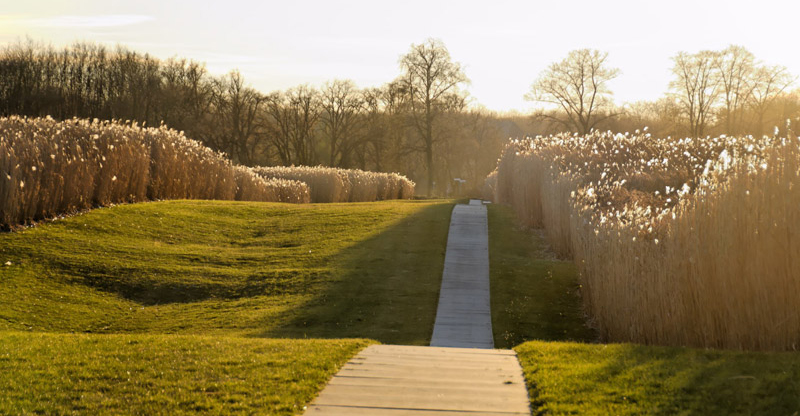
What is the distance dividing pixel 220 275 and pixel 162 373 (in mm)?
7519

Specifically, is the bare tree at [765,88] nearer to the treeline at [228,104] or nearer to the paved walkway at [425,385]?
the treeline at [228,104]

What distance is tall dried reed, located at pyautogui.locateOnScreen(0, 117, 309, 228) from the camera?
14.8m

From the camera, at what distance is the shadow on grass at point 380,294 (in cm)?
1120

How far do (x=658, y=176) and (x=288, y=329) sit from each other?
970cm

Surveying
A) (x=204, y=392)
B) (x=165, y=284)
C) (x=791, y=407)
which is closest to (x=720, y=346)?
(x=791, y=407)

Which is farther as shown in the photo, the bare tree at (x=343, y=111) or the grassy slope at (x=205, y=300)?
the bare tree at (x=343, y=111)

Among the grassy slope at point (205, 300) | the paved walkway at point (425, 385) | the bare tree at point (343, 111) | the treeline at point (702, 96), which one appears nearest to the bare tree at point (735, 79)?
the treeline at point (702, 96)

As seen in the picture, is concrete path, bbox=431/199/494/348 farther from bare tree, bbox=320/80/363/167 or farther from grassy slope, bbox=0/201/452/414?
bare tree, bbox=320/80/363/167

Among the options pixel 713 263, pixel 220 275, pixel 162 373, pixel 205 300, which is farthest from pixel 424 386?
pixel 220 275

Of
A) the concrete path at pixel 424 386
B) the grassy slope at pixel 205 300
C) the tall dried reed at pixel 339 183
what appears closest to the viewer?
the concrete path at pixel 424 386

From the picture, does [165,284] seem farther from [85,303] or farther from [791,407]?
[791,407]

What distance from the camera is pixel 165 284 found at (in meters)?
13.6

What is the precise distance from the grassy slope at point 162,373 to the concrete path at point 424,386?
11.0 inches

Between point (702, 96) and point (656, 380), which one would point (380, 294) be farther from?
point (702, 96)
